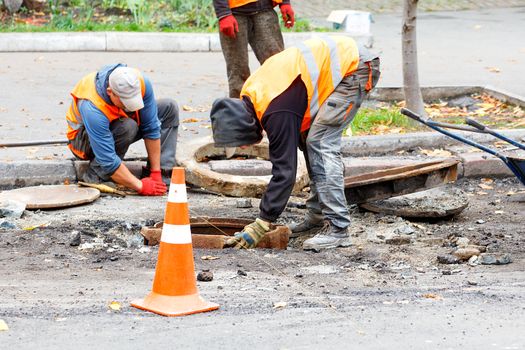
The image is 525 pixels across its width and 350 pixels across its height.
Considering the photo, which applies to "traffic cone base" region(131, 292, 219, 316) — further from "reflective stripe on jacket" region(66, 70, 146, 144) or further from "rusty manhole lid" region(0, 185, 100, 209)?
"reflective stripe on jacket" region(66, 70, 146, 144)

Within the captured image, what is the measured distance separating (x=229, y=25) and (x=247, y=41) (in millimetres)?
350

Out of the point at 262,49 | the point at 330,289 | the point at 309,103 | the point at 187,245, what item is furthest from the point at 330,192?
the point at 262,49

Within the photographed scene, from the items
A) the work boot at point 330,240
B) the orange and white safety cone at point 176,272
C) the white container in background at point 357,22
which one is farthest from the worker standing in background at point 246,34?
the white container in background at point 357,22

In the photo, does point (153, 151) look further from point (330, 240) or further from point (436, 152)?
point (436, 152)

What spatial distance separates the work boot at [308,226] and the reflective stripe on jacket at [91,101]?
1.59m

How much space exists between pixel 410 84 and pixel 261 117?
370 cm

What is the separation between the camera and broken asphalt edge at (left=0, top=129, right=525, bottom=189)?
26.8 feet

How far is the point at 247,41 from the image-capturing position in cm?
908

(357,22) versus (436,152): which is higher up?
(357,22)

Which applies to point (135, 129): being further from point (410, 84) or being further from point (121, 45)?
point (121, 45)

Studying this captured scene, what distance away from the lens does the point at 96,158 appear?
7691 millimetres

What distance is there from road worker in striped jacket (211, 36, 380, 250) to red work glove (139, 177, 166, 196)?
154 centimetres

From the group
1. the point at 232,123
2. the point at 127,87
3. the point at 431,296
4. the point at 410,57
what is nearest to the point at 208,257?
the point at 232,123

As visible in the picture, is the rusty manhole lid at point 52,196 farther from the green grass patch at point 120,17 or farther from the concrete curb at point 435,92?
the green grass patch at point 120,17
